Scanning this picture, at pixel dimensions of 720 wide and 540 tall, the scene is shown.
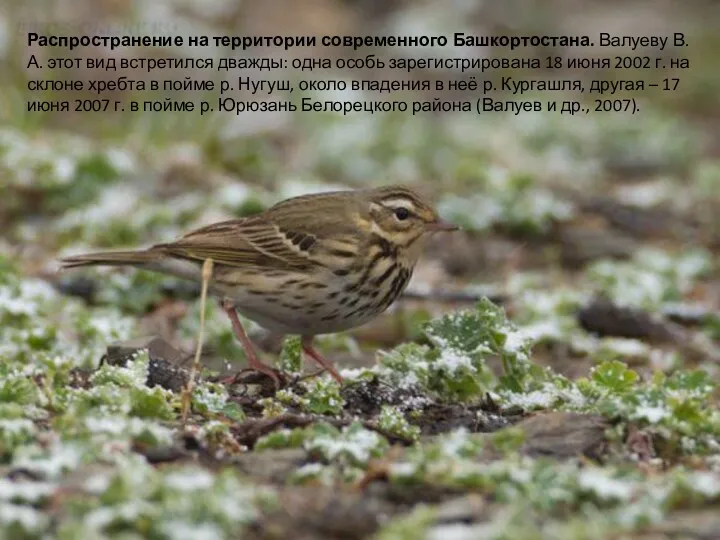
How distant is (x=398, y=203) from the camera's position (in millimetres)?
7469

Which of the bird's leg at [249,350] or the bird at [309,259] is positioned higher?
the bird at [309,259]

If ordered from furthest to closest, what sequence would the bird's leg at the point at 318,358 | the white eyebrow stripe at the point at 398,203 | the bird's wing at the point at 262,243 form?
the white eyebrow stripe at the point at 398,203 < the bird's wing at the point at 262,243 < the bird's leg at the point at 318,358

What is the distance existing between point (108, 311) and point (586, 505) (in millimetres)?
4876

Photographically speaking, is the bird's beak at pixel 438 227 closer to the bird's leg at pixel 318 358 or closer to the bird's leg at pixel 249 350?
the bird's leg at pixel 318 358

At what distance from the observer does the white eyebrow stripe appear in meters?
7.46

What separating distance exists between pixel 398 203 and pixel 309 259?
0.59 m

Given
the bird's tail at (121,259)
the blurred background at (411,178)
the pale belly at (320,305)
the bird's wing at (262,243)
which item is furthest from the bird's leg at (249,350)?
the blurred background at (411,178)

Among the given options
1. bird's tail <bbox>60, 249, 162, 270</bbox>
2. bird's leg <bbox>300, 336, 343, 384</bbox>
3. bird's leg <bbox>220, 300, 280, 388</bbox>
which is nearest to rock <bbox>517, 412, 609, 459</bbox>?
bird's leg <bbox>300, 336, 343, 384</bbox>

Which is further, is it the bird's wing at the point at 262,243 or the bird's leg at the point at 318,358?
the bird's wing at the point at 262,243

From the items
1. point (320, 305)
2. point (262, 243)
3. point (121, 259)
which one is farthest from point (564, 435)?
point (121, 259)

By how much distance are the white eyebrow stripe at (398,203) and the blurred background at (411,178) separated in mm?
1061

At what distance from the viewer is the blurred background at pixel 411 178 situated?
31.7 ft

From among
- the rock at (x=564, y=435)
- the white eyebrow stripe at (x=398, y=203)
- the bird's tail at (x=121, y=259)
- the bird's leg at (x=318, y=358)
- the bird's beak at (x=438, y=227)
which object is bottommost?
the rock at (x=564, y=435)

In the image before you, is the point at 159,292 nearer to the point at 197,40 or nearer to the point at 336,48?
the point at 197,40
